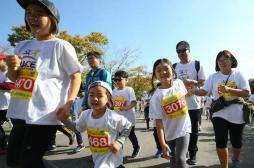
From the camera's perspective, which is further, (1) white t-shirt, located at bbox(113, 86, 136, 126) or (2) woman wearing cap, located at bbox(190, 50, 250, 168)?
(1) white t-shirt, located at bbox(113, 86, 136, 126)

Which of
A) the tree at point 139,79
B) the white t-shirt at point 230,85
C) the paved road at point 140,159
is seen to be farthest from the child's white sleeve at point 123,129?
the tree at point 139,79

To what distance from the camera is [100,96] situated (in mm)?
3205

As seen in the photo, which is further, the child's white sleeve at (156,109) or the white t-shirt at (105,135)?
the child's white sleeve at (156,109)

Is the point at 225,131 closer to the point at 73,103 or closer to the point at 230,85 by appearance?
the point at 230,85

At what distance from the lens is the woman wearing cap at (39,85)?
2354 mm

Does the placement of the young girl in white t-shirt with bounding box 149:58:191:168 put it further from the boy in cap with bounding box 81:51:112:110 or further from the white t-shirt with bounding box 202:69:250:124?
the boy in cap with bounding box 81:51:112:110

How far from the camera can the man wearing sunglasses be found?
515cm

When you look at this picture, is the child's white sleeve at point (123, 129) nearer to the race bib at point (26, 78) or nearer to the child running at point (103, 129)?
the child running at point (103, 129)

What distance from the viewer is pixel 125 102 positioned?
5922mm

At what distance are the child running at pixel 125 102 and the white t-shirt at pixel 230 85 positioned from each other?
1.76 metres

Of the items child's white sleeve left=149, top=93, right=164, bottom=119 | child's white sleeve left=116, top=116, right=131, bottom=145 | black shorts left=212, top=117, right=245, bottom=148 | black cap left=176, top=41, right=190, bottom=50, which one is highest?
black cap left=176, top=41, right=190, bottom=50

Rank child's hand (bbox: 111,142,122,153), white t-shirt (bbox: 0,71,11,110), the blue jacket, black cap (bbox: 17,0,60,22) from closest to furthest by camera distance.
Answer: black cap (bbox: 17,0,60,22)
child's hand (bbox: 111,142,122,153)
the blue jacket
white t-shirt (bbox: 0,71,11,110)

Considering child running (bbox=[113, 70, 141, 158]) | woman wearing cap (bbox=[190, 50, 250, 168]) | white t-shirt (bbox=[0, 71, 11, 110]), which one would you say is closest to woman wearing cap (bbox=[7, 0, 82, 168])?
woman wearing cap (bbox=[190, 50, 250, 168])

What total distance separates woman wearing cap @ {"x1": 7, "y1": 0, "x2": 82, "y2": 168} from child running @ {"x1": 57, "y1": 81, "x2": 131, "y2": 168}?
54cm
